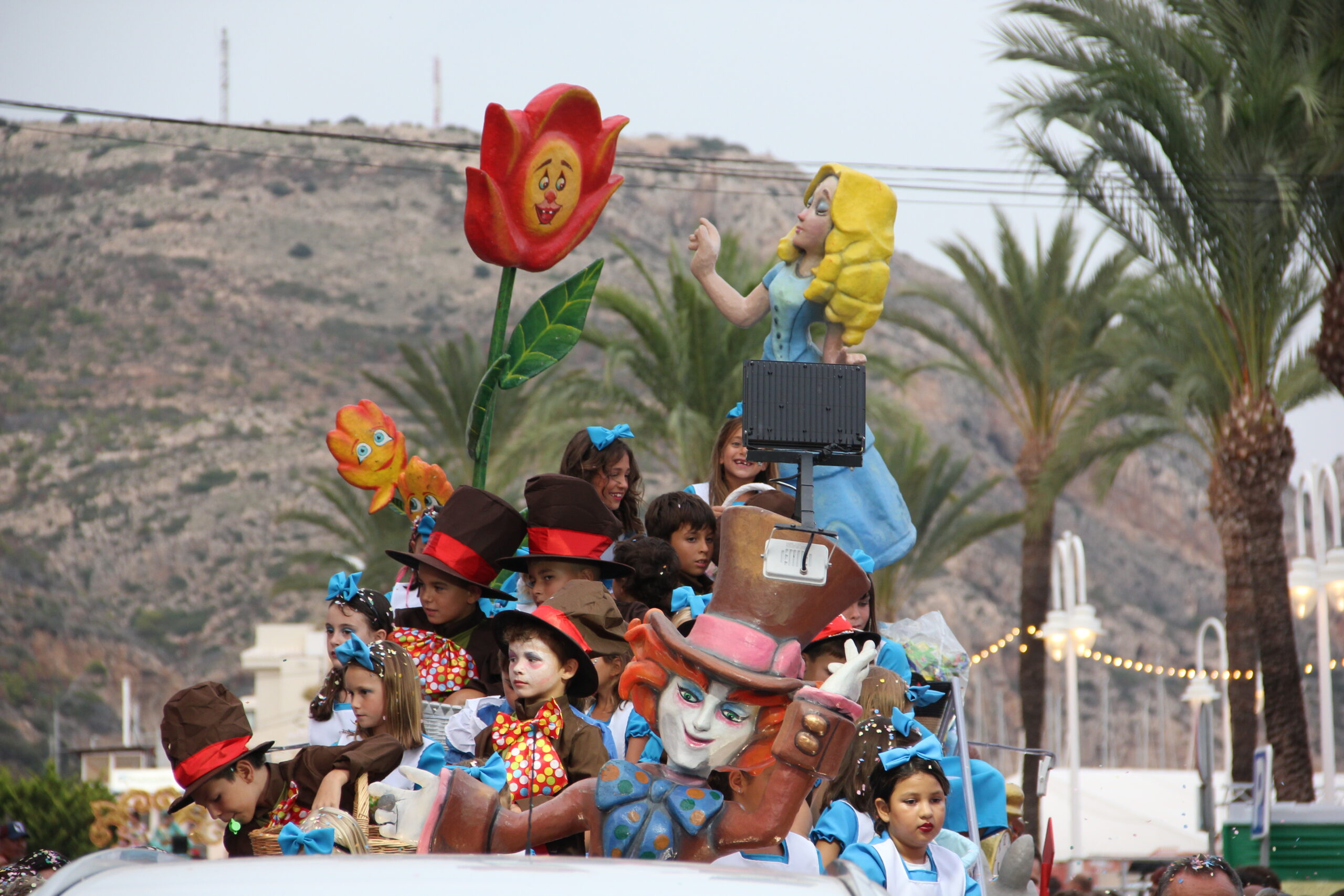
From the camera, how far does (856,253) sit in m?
5.71

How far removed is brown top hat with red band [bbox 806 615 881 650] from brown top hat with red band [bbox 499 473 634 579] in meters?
0.93

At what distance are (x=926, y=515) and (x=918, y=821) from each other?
1647 centimetres

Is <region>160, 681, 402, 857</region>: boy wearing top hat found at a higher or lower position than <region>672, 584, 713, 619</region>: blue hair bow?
lower

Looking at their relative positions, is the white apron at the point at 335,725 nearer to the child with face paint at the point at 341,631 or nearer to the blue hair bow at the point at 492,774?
the child with face paint at the point at 341,631

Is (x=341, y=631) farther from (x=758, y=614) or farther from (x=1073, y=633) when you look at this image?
(x=1073, y=633)

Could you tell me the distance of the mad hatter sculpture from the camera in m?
3.54

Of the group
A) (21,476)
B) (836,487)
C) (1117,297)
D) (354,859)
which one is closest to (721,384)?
(1117,297)

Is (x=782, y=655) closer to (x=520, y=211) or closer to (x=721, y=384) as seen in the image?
(x=520, y=211)

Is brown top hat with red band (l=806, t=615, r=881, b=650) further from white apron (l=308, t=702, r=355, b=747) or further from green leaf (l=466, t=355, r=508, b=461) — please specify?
green leaf (l=466, t=355, r=508, b=461)

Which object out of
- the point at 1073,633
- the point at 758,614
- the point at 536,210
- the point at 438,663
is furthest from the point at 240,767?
the point at 1073,633

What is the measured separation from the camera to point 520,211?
6.36 m

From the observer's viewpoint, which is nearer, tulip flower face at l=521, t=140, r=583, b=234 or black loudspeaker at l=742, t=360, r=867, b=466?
black loudspeaker at l=742, t=360, r=867, b=466

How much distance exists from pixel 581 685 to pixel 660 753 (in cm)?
30

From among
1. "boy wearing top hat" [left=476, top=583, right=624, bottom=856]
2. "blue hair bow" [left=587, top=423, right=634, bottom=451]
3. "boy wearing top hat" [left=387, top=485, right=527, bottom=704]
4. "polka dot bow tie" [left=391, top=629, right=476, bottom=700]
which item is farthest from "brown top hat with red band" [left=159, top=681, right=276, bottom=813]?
"blue hair bow" [left=587, top=423, right=634, bottom=451]
